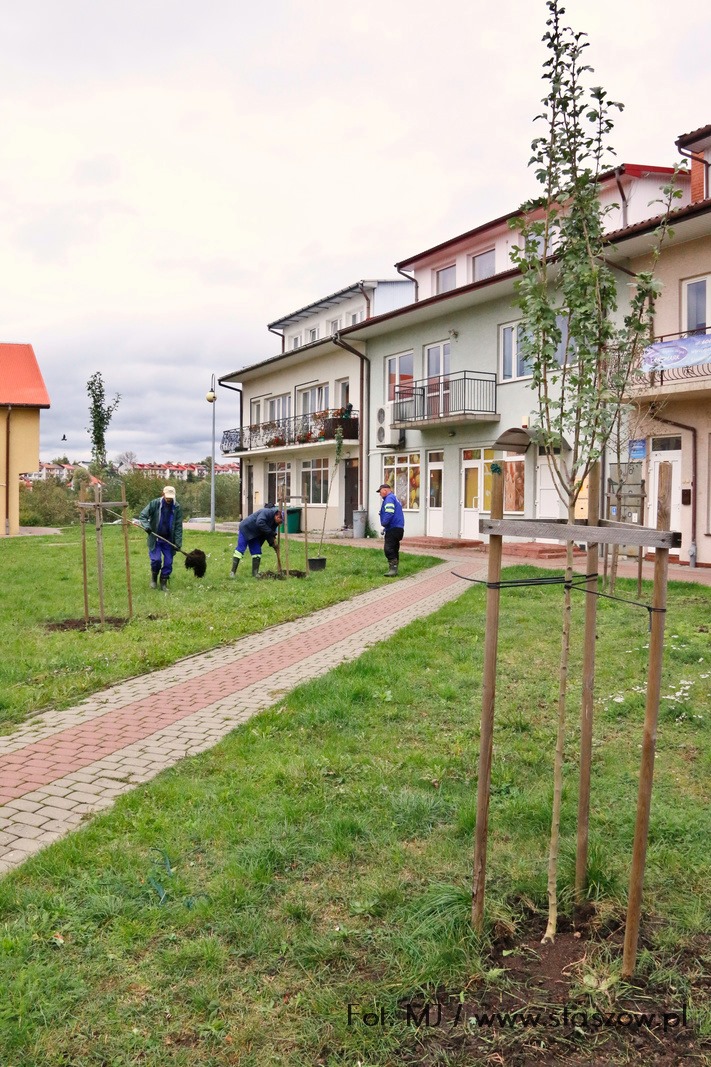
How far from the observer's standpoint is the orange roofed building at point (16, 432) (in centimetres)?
2905

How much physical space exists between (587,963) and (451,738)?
2.42 meters

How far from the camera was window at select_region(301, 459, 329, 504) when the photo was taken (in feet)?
99.2

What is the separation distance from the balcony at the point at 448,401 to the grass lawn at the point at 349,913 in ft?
53.8

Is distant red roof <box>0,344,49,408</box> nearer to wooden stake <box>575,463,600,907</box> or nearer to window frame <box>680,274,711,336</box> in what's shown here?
window frame <box>680,274,711,336</box>

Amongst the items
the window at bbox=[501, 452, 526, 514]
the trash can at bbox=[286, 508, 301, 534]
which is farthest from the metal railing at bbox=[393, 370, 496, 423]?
the trash can at bbox=[286, 508, 301, 534]

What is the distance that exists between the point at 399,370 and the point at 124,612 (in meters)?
16.9

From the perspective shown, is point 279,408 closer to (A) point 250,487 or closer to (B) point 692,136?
(A) point 250,487

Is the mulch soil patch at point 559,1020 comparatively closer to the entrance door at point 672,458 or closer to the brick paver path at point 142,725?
the brick paver path at point 142,725

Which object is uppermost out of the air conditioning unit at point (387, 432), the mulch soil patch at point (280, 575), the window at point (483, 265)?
the window at point (483, 265)

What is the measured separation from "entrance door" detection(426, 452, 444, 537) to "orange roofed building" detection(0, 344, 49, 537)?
16.0m

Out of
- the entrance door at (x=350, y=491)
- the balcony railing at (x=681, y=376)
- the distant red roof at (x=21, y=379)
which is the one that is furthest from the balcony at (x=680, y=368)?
the distant red roof at (x=21, y=379)

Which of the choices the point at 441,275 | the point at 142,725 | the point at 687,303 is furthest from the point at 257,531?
the point at 441,275

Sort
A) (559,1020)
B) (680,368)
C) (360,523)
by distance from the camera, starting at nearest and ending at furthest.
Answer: (559,1020) → (680,368) → (360,523)

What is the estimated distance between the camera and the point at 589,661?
119 inches
